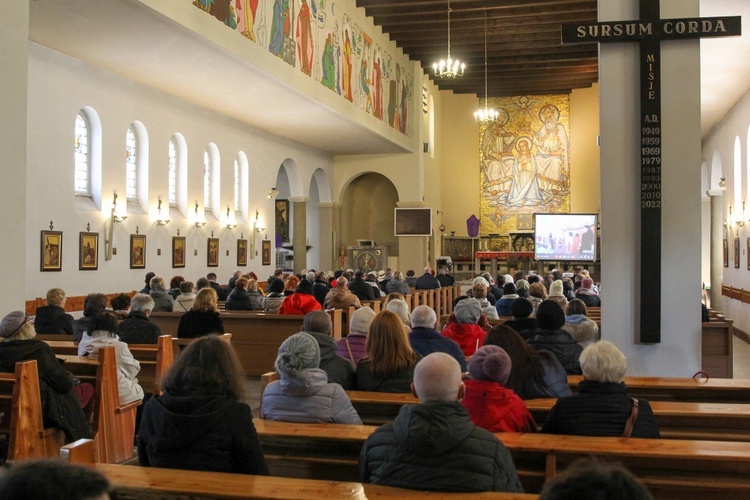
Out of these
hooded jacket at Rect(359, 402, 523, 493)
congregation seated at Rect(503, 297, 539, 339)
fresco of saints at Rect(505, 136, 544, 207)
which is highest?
fresco of saints at Rect(505, 136, 544, 207)

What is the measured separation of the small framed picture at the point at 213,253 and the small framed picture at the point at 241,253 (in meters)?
1.17

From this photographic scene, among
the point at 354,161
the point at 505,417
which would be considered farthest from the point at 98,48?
the point at 354,161

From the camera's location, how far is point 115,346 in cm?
623

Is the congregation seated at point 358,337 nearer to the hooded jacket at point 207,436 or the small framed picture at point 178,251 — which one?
the hooded jacket at point 207,436

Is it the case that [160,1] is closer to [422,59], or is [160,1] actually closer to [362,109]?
[362,109]

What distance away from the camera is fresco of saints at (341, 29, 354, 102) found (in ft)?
58.9

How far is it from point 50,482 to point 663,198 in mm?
6486

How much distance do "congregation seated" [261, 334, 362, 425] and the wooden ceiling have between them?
44.1 ft

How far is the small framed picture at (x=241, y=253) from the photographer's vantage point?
1911 centimetres

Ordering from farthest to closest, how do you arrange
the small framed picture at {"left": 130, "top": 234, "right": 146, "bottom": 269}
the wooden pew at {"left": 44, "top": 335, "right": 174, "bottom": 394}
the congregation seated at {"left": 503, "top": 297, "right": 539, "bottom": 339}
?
the small framed picture at {"left": 130, "top": 234, "right": 146, "bottom": 269}
the wooden pew at {"left": 44, "top": 335, "right": 174, "bottom": 394}
the congregation seated at {"left": 503, "top": 297, "right": 539, "bottom": 339}

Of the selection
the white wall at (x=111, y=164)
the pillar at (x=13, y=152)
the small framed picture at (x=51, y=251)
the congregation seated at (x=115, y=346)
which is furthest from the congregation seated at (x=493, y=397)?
the small framed picture at (x=51, y=251)

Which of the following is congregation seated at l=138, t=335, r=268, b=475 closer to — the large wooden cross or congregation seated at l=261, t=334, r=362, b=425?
congregation seated at l=261, t=334, r=362, b=425

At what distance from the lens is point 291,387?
13.5 feet

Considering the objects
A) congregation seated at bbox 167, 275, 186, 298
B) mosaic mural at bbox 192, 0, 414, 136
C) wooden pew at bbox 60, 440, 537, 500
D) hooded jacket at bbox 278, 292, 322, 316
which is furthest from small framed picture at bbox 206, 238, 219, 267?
Answer: wooden pew at bbox 60, 440, 537, 500
